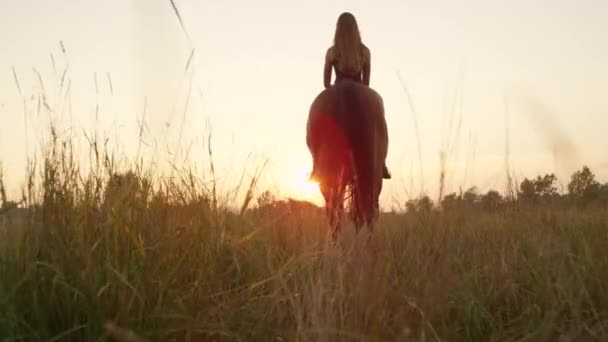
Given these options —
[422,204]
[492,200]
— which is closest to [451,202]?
[422,204]

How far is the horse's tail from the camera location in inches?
157

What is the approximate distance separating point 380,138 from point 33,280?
2.76m

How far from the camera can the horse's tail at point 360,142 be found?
3979mm

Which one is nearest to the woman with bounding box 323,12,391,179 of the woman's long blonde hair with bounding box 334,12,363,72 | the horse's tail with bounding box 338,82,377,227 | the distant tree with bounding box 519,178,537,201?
the woman's long blonde hair with bounding box 334,12,363,72

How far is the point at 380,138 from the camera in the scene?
4.25 meters

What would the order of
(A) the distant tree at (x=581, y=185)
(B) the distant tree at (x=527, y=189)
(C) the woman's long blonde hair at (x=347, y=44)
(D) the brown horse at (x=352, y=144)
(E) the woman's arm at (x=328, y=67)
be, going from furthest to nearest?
(E) the woman's arm at (x=328, y=67) < (C) the woman's long blonde hair at (x=347, y=44) < (D) the brown horse at (x=352, y=144) < (B) the distant tree at (x=527, y=189) < (A) the distant tree at (x=581, y=185)

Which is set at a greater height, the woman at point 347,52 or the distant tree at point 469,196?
the woman at point 347,52

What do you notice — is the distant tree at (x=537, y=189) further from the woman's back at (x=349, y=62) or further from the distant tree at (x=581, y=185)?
the woman's back at (x=349, y=62)

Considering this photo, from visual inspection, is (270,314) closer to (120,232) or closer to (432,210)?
(120,232)

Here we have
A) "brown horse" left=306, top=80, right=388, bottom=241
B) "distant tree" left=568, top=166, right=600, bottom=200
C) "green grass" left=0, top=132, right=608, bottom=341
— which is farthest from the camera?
"brown horse" left=306, top=80, right=388, bottom=241

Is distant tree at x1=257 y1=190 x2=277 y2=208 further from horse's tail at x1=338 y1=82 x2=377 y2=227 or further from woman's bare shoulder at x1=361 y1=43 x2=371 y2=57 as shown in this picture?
woman's bare shoulder at x1=361 y1=43 x2=371 y2=57

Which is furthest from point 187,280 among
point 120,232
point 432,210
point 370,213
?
A: point 370,213

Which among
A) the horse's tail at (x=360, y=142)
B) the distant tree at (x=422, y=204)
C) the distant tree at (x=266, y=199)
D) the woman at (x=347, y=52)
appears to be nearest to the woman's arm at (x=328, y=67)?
the woman at (x=347, y=52)

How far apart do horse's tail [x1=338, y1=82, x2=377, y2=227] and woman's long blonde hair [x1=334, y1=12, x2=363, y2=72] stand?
55cm
